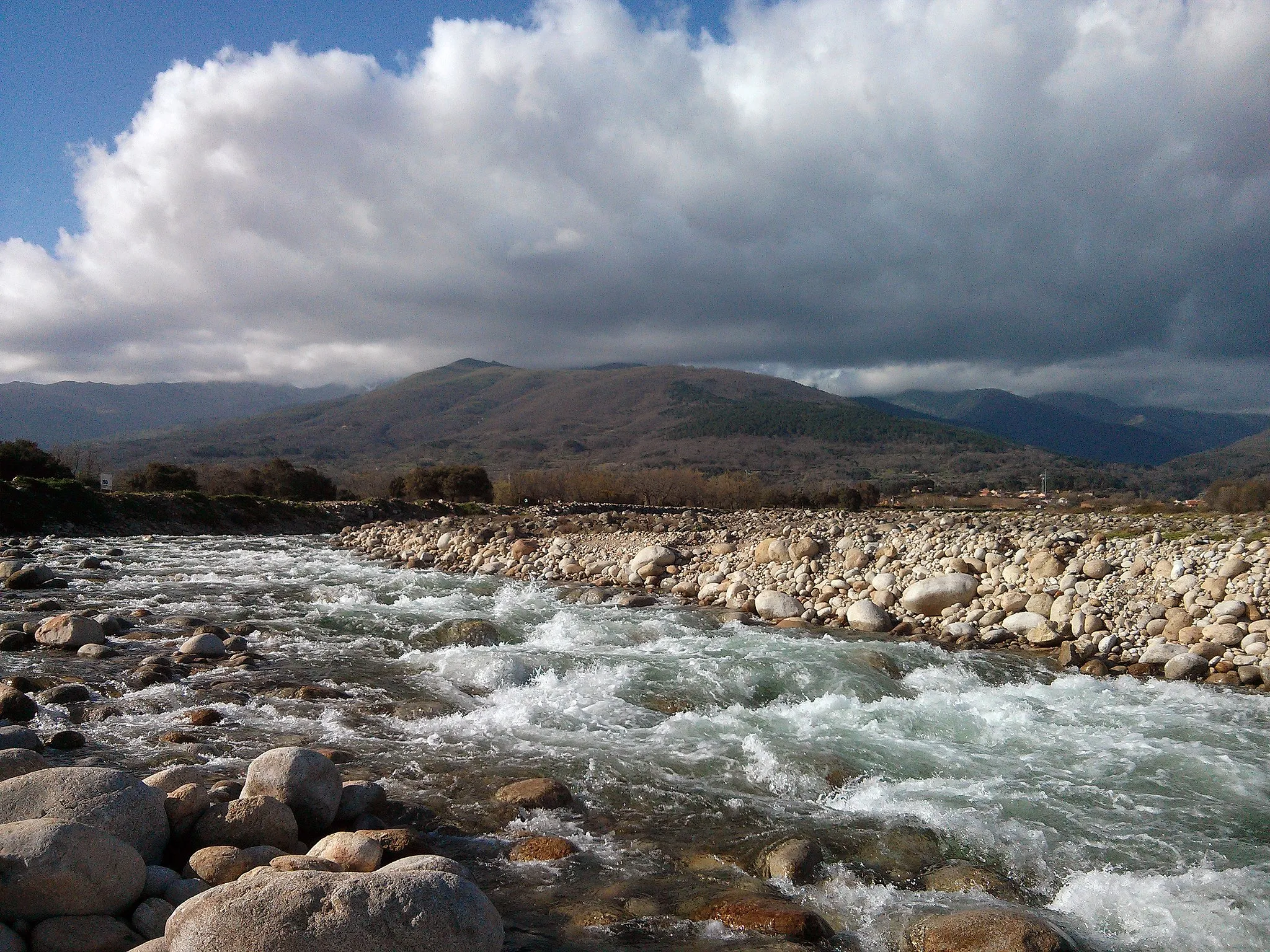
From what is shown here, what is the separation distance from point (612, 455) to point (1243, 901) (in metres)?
186

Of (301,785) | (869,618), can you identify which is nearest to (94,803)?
(301,785)

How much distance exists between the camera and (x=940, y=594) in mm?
16266

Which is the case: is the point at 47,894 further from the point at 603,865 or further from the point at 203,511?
the point at 203,511

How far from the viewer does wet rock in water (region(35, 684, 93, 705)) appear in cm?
997

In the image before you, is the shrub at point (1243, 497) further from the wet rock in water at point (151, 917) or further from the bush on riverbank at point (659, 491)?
the wet rock in water at point (151, 917)

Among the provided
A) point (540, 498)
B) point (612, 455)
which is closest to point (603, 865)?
point (540, 498)

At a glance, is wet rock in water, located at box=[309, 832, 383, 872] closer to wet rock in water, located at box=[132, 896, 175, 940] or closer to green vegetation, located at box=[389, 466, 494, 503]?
wet rock in water, located at box=[132, 896, 175, 940]

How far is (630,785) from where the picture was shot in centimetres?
809

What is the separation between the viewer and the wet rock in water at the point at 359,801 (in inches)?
270

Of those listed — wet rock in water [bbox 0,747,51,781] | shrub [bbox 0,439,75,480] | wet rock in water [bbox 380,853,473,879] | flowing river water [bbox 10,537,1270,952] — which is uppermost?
shrub [bbox 0,439,75,480]

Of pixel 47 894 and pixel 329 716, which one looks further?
pixel 329 716

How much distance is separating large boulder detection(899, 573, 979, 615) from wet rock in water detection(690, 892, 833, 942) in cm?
1154

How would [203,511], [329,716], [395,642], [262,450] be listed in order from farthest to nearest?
1. [262,450]
2. [203,511]
3. [395,642]
4. [329,716]

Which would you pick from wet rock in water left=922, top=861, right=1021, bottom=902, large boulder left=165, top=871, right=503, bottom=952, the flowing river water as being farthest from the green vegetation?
large boulder left=165, top=871, right=503, bottom=952
